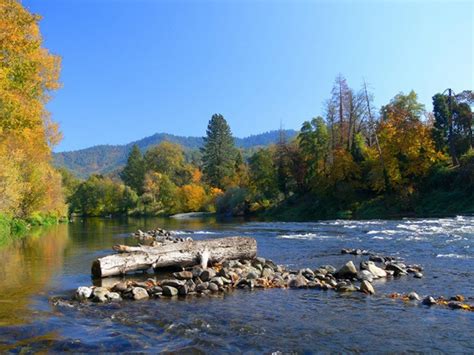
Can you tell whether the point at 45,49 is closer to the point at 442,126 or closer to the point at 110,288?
the point at 110,288

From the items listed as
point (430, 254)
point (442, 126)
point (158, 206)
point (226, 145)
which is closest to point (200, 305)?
point (430, 254)

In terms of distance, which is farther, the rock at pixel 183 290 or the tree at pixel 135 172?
the tree at pixel 135 172

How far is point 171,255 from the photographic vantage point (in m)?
14.9

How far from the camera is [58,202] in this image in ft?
143

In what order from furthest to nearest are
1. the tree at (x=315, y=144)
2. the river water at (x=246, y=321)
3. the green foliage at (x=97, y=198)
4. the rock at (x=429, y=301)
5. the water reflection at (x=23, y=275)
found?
the green foliage at (x=97, y=198) < the tree at (x=315, y=144) < the rock at (x=429, y=301) < the water reflection at (x=23, y=275) < the river water at (x=246, y=321)

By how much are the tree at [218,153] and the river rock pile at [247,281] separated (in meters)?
84.7

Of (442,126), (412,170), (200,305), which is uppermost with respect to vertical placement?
(442,126)

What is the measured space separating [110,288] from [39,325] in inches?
132

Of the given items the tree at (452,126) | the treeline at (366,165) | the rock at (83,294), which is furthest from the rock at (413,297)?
the tree at (452,126)

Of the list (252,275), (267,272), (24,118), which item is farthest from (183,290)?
(24,118)

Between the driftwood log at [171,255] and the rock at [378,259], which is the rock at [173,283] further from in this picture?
the rock at [378,259]

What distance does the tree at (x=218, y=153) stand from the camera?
102 metres

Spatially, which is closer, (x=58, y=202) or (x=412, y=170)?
(x=58, y=202)

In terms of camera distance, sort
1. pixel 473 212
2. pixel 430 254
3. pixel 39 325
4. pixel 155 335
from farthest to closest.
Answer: pixel 473 212
pixel 430 254
pixel 39 325
pixel 155 335
